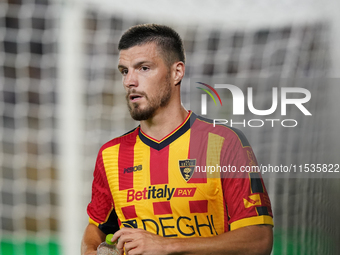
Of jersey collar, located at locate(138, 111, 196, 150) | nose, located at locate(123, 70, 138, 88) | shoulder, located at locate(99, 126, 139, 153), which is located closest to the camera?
nose, located at locate(123, 70, 138, 88)

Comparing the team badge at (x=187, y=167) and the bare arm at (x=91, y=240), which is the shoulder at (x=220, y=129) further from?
the bare arm at (x=91, y=240)

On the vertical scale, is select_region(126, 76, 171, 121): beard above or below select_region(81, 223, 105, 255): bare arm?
above

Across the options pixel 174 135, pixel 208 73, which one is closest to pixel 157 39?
pixel 174 135

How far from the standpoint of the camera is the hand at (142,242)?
1298 mm

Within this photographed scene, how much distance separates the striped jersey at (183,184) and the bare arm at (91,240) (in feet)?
0.09

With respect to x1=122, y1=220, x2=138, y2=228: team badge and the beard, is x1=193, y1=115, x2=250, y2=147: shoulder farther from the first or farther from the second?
x1=122, y1=220, x2=138, y2=228: team badge

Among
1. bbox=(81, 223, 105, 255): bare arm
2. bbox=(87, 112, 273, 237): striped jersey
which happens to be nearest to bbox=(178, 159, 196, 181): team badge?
bbox=(87, 112, 273, 237): striped jersey

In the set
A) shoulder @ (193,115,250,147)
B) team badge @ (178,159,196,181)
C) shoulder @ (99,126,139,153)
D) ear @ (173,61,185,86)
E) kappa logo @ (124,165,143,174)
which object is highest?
ear @ (173,61,185,86)

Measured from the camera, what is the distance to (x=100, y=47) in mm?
2889

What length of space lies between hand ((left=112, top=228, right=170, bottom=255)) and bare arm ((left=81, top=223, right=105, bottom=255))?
278 mm

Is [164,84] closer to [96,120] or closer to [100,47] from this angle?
[96,120]

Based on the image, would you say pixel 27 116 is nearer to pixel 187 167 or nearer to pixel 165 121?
pixel 165 121

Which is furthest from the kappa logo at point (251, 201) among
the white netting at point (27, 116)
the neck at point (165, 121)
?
the white netting at point (27, 116)

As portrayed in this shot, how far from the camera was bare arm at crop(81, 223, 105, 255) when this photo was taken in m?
1.55
